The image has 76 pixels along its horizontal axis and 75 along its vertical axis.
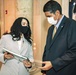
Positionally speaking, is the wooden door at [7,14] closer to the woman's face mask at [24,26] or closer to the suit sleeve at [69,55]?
the woman's face mask at [24,26]

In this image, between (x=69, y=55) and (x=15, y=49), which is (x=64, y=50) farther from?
(x=15, y=49)

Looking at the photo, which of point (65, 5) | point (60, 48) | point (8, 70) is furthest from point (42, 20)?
point (60, 48)

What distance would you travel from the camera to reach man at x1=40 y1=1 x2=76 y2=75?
5.91 feet

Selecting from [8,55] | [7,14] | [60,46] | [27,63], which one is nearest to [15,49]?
[8,55]

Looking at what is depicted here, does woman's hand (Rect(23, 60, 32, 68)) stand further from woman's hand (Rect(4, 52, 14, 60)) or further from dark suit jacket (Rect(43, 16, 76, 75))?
dark suit jacket (Rect(43, 16, 76, 75))

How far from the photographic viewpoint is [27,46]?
99.7 inches

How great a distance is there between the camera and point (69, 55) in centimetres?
178

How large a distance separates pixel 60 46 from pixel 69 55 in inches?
6.1

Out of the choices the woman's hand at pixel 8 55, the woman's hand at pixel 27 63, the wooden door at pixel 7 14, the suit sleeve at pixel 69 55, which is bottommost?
the woman's hand at pixel 27 63

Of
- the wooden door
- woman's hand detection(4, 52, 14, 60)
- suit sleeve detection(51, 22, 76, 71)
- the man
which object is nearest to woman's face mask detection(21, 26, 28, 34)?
woman's hand detection(4, 52, 14, 60)

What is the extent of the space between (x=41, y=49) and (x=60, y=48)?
4.82 ft

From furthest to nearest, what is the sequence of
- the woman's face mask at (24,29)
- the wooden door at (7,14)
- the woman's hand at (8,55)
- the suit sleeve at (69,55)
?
the wooden door at (7,14)
the woman's face mask at (24,29)
the woman's hand at (8,55)
the suit sleeve at (69,55)

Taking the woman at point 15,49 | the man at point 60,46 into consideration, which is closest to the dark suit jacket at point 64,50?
the man at point 60,46

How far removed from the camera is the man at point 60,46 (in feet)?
5.91
